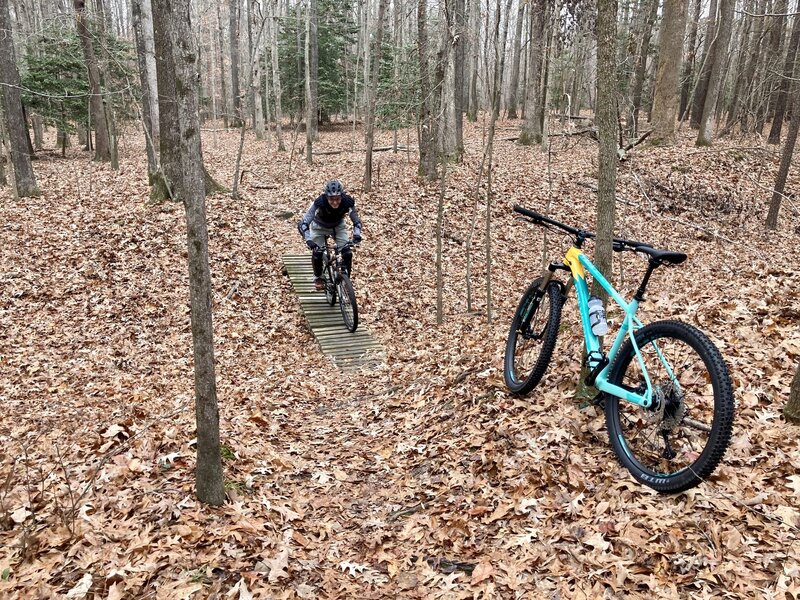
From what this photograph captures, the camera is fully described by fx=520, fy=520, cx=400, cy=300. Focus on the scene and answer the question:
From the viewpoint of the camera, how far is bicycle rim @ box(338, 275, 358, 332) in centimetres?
902

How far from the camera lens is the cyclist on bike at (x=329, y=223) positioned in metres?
8.67

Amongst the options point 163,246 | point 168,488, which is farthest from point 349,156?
point 168,488

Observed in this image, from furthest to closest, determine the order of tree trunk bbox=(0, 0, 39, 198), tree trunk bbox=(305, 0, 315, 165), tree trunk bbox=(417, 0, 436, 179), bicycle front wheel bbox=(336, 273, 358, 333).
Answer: tree trunk bbox=(305, 0, 315, 165), tree trunk bbox=(417, 0, 436, 179), tree trunk bbox=(0, 0, 39, 198), bicycle front wheel bbox=(336, 273, 358, 333)

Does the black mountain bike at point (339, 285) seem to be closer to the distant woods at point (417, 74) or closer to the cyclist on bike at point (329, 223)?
the cyclist on bike at point (329, 223)

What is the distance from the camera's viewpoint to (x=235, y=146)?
27.4 m

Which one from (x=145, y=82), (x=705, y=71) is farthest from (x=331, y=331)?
(x=705, y=71)

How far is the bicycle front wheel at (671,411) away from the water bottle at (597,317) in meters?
0.30

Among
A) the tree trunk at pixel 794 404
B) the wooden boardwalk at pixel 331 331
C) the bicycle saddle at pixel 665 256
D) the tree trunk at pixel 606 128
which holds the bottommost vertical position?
the wooden boardwalk at pixel 331 331

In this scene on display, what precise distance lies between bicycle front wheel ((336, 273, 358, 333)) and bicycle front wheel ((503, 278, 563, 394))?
3882 mm

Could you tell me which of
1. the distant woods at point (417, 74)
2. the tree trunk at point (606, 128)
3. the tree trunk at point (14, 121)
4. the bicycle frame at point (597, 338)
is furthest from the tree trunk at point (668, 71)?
the tree trunk at point (14, 121)

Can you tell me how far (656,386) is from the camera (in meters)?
3.67

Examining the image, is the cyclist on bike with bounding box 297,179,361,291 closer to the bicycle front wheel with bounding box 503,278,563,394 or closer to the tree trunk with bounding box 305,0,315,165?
the bicycle front wheel with bounding box 503,278,563,394

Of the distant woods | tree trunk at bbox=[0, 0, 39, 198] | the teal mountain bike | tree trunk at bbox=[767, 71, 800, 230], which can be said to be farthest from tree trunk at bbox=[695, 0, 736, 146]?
tree trunk at bbox=[0, 0, 39, 198]

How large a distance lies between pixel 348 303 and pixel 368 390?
222 centimetres
